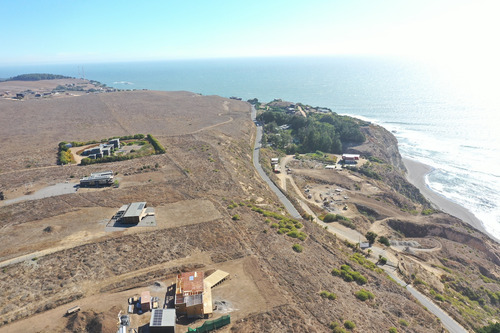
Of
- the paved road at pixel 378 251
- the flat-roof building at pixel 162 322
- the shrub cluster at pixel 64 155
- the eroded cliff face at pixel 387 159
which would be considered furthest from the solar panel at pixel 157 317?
the eroded cliff face at pixel 387 159

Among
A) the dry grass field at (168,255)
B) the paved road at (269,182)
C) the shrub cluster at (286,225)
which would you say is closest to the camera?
the dry grass field at (168,255)

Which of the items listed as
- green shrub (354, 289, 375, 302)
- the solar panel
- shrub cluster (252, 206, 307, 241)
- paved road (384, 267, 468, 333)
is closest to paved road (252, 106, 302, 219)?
shrub cluster (252, 206, 307, 241)

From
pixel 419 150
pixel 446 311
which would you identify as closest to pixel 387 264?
pixel 446 311

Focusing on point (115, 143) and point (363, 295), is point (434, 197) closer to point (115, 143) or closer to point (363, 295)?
point (363, 295)

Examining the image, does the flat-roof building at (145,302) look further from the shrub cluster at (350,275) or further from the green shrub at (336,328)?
the shrub cluster at (350,275)

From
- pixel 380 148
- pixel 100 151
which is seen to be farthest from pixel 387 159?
pixel 100 151

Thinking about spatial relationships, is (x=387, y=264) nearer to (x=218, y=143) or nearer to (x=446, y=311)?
(x=446, y=311)
